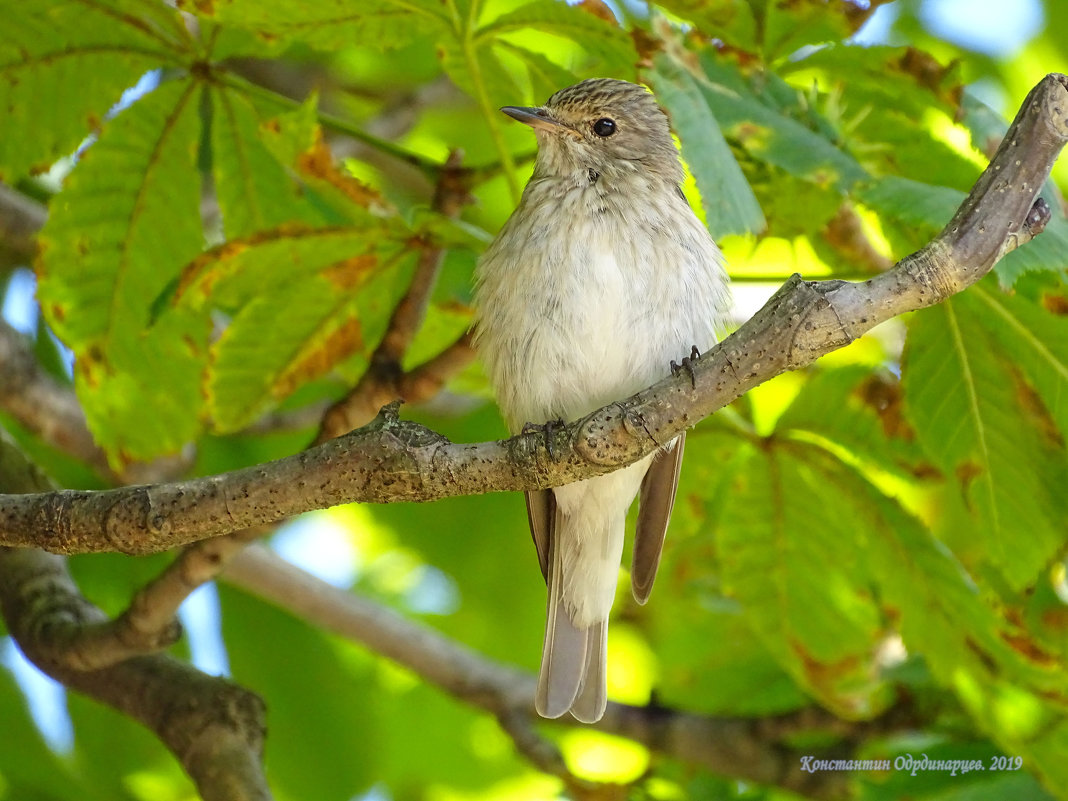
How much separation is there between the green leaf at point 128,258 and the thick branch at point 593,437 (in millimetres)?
818

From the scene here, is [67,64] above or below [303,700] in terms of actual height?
above

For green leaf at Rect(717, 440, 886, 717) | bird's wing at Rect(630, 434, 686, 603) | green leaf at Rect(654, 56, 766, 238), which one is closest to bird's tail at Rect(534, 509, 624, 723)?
bird's wing at Rect(630, 434, 686, 603)

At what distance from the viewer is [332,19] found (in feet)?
8.77

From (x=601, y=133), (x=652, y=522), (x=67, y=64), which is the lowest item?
(x=652, y=522)

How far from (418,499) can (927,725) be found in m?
2.46

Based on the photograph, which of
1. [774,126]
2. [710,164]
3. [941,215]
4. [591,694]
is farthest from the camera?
[591,694]

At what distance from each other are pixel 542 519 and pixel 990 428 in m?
1.34

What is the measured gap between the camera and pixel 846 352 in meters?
4.88

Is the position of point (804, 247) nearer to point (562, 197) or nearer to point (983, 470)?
point (562, 197)

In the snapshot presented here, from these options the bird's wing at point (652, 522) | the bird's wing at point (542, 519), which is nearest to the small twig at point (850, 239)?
the bird's wing at point (652, 522)

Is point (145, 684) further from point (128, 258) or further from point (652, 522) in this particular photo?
point (652, 522)

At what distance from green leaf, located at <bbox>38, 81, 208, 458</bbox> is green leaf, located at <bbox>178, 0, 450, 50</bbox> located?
478 millimetres

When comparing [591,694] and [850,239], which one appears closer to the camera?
[850,239]

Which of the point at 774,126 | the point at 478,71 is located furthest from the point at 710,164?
the point at 478,71
